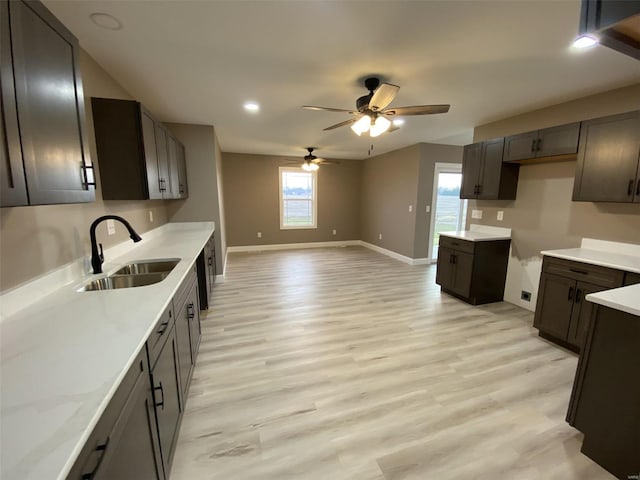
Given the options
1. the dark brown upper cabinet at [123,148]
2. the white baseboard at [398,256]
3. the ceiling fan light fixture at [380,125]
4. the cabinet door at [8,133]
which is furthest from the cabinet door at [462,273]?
the cabinet door at [8,133]

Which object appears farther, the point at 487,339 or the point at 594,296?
the point at 487,339

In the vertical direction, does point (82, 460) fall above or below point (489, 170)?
below

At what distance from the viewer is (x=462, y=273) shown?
12.2 ft

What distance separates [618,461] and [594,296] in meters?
0.87

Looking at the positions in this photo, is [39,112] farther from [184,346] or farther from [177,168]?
[177,168]

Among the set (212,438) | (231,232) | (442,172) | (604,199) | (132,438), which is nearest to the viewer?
(132,438)

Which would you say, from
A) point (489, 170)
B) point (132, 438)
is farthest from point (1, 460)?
point (489, 170)

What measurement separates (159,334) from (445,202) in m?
5.93

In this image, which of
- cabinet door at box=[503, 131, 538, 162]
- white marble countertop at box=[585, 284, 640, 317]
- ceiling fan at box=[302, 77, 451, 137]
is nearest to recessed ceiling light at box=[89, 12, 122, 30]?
ceiling fan at box=[302, 77, 451, 137]

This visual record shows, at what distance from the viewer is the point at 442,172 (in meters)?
5.63

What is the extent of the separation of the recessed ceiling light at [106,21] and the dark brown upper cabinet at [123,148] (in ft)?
1.68

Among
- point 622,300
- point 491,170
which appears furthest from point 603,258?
point 491,170

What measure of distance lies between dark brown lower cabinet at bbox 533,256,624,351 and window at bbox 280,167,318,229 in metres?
5.43

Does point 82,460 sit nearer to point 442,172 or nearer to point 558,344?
point 558,344
